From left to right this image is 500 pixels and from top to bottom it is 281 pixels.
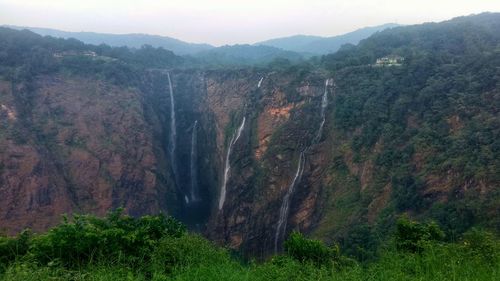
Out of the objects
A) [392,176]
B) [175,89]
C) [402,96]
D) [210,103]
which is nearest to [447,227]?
[392,176]

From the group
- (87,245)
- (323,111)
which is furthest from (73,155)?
(87,245)

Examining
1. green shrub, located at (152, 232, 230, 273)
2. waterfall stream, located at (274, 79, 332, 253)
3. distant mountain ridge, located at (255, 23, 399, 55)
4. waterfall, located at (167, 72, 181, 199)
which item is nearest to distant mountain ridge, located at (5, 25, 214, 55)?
distant mountain ridge, located at (255, 23, 399, 55)

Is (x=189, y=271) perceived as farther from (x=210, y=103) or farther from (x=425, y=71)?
(x=210, y=103)

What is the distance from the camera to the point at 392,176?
1792cm

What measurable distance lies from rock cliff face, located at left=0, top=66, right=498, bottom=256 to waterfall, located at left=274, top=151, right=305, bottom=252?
19cm

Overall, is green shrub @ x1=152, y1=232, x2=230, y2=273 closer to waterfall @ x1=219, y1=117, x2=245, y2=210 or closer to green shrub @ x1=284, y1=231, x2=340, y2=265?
green shrub @ x1=284, y1=231, x2=340, y2=265

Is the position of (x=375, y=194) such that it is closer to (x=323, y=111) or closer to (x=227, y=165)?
(x=323, y=111)

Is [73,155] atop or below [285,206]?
atop

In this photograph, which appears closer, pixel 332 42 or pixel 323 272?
pixel 323 272

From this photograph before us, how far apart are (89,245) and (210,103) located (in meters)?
25.4

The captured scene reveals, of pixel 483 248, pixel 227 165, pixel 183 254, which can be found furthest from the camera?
pixel 227 165

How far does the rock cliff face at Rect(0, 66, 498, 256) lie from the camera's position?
20531 millimetres

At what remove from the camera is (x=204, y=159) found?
101 ft

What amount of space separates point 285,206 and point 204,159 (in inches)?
423
